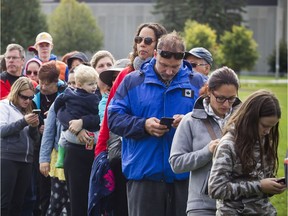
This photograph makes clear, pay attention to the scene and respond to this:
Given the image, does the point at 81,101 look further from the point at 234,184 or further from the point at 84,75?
the point at 234,184

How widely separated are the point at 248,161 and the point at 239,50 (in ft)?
244

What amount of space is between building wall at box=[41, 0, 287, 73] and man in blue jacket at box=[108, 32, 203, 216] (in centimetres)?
9501

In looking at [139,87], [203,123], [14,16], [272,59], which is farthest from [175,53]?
[272,59]

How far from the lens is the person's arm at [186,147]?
20.3 feet

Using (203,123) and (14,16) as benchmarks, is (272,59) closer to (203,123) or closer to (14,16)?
(14,16)

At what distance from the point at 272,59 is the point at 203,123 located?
8756 centimetres

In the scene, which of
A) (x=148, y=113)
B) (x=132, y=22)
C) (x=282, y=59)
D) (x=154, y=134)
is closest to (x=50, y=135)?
(x=148, y=113)

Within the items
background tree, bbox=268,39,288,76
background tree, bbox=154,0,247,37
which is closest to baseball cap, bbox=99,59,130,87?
background tree, bbox=268,39,288,76

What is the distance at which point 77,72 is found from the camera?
9.62 metres

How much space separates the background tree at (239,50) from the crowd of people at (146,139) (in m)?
68.8

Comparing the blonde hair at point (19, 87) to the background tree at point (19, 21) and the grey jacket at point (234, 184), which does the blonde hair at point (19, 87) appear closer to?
the grey jacket at point (234, 184)

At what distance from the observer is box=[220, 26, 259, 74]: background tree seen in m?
79.1

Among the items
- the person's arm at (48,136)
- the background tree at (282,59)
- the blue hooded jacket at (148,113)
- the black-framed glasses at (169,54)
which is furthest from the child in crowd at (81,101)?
the background tree at (282,59)

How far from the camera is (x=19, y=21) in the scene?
75812mm
